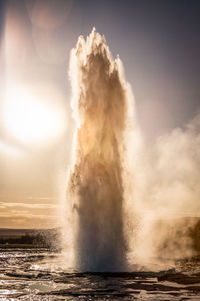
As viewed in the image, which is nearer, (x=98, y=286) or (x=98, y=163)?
(x=98, y=286)

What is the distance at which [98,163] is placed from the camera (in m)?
32.0

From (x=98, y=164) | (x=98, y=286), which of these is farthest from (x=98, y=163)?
(x=98, y=286)

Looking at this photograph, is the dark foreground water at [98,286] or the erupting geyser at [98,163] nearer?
the dark foreground water at [98,286]

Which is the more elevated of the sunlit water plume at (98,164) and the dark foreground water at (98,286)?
the sunlit water plume at (98,164)

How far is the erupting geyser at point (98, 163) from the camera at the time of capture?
28375 millimetres

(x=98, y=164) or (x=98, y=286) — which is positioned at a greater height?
(x=98, y=164)

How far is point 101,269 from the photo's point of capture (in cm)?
2652

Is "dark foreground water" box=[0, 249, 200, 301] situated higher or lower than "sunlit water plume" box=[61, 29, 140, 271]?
lower

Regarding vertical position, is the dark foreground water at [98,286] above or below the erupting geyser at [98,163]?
below

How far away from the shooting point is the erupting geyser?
2838 centimetres

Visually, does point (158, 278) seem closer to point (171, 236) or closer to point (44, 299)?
point (44, 299)

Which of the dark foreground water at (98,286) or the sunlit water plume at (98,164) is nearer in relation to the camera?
the dark foreground water at (98,286)

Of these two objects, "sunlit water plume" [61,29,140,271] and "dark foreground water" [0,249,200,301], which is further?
"sunlit water plume" [61,29,140,271]

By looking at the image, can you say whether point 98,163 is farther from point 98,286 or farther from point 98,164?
point 98,286
